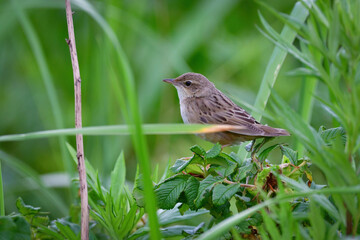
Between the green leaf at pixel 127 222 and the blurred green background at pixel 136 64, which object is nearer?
the green leaf at pixel 127 222

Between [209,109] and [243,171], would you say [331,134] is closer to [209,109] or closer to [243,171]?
[243,171]

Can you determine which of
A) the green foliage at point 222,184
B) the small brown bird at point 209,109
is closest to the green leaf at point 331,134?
the green foliage at point 222,184

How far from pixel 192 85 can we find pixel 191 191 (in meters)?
2.50

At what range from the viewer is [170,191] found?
198 centimetres

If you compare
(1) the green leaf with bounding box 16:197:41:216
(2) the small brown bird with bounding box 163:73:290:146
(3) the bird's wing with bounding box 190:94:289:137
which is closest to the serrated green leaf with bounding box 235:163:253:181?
(1) the green leaf with bounding box 16:197:41:216

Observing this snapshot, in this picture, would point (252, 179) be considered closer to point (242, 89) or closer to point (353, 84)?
point (353, 84)

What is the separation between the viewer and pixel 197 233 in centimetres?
211

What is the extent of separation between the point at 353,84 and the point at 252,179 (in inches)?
24.3

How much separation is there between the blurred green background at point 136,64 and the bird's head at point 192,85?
285mm

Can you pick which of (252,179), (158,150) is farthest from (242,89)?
(252,179)

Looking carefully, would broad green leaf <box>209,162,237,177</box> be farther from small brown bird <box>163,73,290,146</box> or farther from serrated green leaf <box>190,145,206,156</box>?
small brown bird <box>163,73,290,146</box>

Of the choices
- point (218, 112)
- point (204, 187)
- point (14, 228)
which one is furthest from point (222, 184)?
point (218, 112)

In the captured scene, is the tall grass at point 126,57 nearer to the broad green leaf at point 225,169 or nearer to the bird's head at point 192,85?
the bird's head at point 192,85

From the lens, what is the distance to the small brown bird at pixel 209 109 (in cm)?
371
